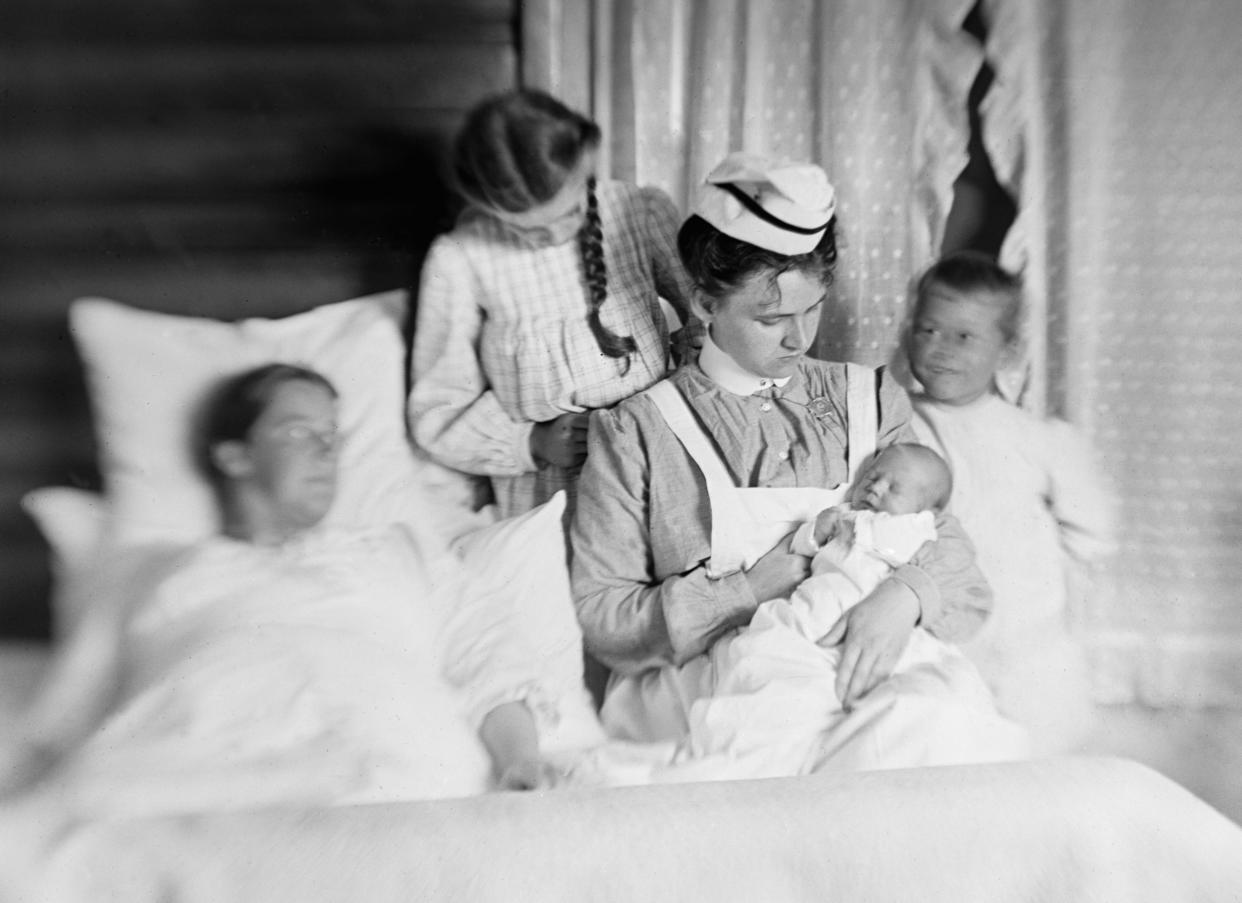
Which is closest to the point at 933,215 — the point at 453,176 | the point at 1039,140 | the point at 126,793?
the point at 1039,140

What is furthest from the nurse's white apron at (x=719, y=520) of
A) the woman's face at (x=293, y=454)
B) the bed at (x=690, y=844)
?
the woman's face at (x=293, y=454)

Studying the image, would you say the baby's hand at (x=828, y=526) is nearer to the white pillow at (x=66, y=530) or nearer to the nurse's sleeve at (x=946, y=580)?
the nurse's sleeve at (x=946, y=580)

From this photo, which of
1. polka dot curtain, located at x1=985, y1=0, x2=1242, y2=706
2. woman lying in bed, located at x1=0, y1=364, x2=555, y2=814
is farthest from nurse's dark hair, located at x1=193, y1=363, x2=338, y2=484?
polka dot curtain, located at x1=985, y1=0, x2=1242, y2=706

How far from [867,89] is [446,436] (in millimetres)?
614

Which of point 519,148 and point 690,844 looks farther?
point 519,148

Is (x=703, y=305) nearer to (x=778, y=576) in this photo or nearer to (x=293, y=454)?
(x=778, y=576)

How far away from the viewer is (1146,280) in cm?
117

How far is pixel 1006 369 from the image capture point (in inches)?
46.4

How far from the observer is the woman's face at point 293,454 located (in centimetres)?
97

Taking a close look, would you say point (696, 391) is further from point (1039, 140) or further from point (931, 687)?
point (1039, 140)

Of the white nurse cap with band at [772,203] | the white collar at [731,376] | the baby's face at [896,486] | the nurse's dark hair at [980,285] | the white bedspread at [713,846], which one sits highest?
the white nurse cap with band at [772,203]

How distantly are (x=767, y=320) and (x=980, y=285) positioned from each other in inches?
A: 12.6

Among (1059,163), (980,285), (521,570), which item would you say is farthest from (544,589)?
(1059,163)

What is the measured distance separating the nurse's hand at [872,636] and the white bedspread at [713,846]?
0.13 metres
